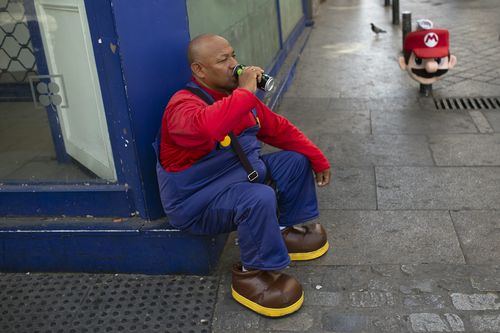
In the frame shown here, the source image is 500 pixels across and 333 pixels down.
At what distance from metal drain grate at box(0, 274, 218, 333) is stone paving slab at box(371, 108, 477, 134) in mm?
2763

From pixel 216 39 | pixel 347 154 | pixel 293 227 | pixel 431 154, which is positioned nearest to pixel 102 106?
pixel 216 39

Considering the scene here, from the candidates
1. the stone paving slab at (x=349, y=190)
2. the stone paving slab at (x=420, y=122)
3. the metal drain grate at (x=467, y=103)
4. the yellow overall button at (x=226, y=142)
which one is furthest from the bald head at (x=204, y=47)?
the metal drain grate at (x=467, y=103)

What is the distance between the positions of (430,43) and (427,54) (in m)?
0.11

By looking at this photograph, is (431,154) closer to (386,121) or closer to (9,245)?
(386,121)

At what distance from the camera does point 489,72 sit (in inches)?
273

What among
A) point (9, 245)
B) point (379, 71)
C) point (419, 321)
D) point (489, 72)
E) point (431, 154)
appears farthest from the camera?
point (379, 71)

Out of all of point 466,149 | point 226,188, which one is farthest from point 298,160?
point 466,149

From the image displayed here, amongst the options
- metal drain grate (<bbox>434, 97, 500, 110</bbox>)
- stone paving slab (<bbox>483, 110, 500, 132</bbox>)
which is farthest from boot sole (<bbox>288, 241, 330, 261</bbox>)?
metal drain grate (<bbox>434, 97, 500, 110</bbox>)

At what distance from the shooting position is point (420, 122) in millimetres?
5426

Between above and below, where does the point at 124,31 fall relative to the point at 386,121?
above

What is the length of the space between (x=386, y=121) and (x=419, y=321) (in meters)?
3.03

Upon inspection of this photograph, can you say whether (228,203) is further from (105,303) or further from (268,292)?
(105,303)

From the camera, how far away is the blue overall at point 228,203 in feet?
9.25

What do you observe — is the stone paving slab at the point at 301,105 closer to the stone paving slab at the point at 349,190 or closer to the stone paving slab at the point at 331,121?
the stone paving slab at the point at 331,121
